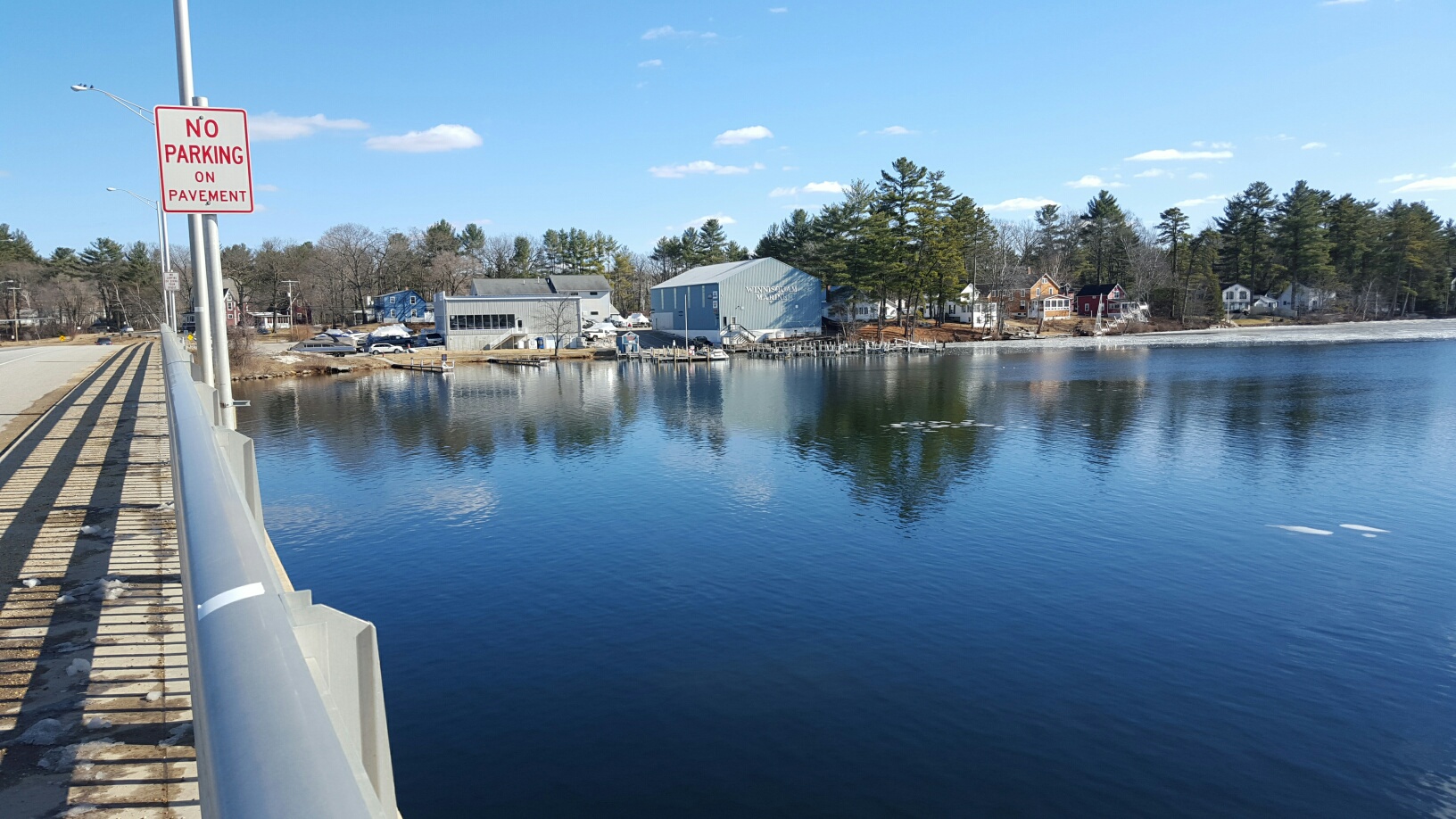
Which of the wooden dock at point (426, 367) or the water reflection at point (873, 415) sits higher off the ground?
the wooden dock at point (426, 367)

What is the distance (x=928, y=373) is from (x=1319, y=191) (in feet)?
304

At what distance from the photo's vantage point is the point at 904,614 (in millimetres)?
Answer: 17172

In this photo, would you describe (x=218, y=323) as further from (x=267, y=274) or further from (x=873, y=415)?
(x=267, y=274)

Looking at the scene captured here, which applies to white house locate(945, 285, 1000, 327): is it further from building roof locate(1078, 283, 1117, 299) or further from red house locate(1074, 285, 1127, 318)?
building roof locate(1078, 283, 1117, 299)

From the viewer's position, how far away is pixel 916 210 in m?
97.8

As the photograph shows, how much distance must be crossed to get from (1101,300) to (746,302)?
55.6 metres

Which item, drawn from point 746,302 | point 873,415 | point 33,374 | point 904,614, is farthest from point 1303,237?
point 33,374

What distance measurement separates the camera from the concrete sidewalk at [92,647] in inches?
244

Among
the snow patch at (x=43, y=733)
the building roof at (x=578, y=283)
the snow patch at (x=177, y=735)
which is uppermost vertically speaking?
the building roof at (x=578, y=283)

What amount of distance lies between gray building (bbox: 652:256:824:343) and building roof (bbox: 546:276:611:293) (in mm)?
11016

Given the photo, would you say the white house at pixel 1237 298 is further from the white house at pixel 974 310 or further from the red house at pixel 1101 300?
the white house at pixel 974 310

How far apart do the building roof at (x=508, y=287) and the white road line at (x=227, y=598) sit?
9491 cm

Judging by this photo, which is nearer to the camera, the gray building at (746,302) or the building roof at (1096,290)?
the gray building at (746,302)

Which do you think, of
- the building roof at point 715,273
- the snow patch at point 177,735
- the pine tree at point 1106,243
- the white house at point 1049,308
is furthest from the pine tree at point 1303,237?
the snow patch at point 177,735
